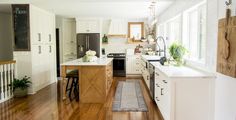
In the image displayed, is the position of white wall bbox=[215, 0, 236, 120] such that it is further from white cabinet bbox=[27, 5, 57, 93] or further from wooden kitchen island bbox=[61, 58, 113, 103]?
white cabinet bbox=[27, 5, 57, 93]

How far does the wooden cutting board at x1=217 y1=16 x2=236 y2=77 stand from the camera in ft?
7.30

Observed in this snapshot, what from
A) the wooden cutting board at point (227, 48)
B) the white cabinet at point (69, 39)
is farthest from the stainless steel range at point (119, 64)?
the wooden cutting board at point (227, 48)

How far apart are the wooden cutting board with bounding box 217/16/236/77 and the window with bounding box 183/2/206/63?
121 cm

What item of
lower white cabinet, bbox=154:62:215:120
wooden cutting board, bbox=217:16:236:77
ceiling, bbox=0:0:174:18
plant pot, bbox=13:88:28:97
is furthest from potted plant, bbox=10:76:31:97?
wooden cutting board, bbox=217:16:236:77

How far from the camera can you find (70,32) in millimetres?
9219

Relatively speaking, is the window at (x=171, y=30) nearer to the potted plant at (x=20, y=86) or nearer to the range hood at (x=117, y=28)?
the range hood at (x=117, y=28)

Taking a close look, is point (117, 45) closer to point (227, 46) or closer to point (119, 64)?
point (119, 64)

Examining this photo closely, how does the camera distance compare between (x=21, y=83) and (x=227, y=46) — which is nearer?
(x=227, y=46)

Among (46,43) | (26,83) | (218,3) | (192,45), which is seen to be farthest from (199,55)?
(46,43)

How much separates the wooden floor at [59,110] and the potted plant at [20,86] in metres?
0.24

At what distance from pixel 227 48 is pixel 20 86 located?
4763 mm

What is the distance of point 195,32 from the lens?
4.33 metres

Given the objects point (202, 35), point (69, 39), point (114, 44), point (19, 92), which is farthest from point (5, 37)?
point (202, 35)

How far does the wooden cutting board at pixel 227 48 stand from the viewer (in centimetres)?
222
